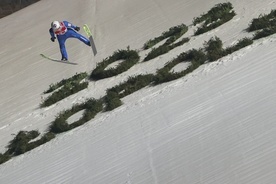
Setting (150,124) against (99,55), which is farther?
(99,55)

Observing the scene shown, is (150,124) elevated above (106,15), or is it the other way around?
(106,15)

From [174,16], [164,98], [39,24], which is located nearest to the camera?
[164,98]

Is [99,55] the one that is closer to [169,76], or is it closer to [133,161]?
[169,76]

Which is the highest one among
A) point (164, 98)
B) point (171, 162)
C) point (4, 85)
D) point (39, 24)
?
point (39, 24)

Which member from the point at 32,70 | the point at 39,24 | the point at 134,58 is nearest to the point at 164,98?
the point at 134,58

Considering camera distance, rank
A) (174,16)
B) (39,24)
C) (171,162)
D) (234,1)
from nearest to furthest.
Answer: (171,162), (234,1), (174,16), (39,24)

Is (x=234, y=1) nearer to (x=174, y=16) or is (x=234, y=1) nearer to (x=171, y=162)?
(x=174, y=16)
